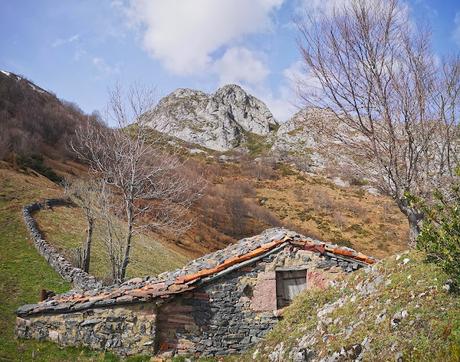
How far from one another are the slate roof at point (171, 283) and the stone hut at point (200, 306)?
1.1 inches

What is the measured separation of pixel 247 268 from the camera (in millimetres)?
11070

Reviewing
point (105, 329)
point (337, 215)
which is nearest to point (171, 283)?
point (105, 329)

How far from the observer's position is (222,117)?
113m

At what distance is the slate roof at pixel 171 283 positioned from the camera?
10266mm

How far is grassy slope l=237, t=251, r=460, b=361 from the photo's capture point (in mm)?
4988

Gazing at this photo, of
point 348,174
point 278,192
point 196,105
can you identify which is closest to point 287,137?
point 196,105

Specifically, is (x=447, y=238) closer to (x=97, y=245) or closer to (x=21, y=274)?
(x=21, y=274)

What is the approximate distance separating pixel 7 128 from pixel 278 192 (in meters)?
36.4

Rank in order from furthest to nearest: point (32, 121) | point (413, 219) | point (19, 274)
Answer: point (32, 121) → point (19, 274) → point (413, 219)

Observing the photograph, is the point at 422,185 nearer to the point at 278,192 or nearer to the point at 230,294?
the point at 230,294

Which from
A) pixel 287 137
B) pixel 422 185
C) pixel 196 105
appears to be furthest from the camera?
pixel 196 105

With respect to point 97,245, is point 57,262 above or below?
below

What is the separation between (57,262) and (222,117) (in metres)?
97.4

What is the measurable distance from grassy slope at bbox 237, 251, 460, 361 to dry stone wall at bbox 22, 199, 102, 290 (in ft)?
27.9
